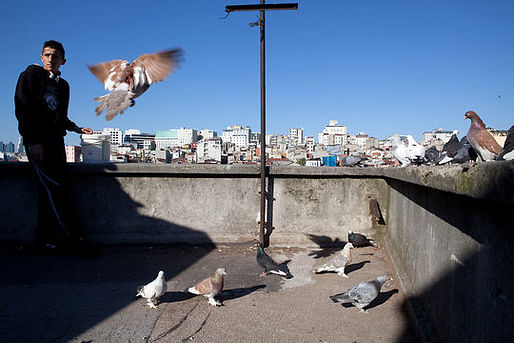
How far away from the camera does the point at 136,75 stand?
15.7ft

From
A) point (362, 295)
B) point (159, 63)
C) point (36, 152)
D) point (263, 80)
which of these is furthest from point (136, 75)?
point (362, 295)

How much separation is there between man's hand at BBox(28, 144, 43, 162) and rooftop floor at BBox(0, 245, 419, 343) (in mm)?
1454

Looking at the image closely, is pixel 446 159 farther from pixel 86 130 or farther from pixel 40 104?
pixel 40 104

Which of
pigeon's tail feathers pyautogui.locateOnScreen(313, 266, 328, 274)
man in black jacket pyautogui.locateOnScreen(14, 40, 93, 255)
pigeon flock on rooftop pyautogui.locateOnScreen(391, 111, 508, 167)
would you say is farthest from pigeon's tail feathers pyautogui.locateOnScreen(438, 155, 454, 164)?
man in black jacket pyautogui.locateOnScreen(14, 40, 93, 255)

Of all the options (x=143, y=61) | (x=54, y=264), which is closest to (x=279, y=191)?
(x=143, y=61)

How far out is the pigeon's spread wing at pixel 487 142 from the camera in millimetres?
3322

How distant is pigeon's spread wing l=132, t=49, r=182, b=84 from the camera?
4.74 metres

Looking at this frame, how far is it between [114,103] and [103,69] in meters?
0.86

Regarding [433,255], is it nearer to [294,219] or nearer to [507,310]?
[507,310]

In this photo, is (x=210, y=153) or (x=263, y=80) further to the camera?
(x=210, y=153)

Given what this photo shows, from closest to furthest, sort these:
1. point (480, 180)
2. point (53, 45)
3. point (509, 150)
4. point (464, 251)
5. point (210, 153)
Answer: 1. point (480, 180)
2. point (464, 251)
3. point (509, 150)
4. point (53, 45)
5. point (210, 153)

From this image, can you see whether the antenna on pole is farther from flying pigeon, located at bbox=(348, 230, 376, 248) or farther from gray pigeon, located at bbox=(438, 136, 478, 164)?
gray pigeon, located at bbox=(438, 136, 478, 164)

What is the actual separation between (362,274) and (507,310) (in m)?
2.90

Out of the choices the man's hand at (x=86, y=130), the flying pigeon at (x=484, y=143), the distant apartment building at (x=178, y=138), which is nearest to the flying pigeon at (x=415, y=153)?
the flying pigeon at (x=484, y=143)
